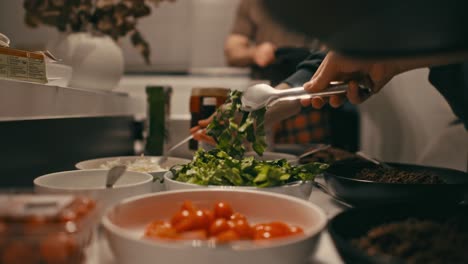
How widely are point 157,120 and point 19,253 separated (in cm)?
113

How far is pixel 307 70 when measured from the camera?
1.33 meters

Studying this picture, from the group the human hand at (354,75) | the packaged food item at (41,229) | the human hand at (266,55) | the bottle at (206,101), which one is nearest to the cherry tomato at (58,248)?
the packaged food item at (41,229)

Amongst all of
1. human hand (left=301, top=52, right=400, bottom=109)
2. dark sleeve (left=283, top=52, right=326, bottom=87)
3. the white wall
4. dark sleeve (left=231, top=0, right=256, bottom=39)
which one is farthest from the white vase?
the white wall

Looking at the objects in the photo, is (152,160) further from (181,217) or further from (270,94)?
(181,217)

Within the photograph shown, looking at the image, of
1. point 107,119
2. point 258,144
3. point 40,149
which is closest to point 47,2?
point 107,119

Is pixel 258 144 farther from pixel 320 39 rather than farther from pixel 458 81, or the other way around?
pixel 458 81

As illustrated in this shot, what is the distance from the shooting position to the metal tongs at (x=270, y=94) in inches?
36.0

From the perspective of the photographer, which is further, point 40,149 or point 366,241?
point 40,149

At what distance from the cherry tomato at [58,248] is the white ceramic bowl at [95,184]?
13cm

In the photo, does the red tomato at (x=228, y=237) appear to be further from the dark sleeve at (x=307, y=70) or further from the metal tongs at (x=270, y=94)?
the dark sleeve at (x=307, y=70)

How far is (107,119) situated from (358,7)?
4.01 feet

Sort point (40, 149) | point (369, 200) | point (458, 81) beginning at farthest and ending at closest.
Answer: point (458, 81) → point (40, 149) → point (369, 200)

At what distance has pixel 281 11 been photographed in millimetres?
441

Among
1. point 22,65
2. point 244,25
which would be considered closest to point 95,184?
point 22,65
